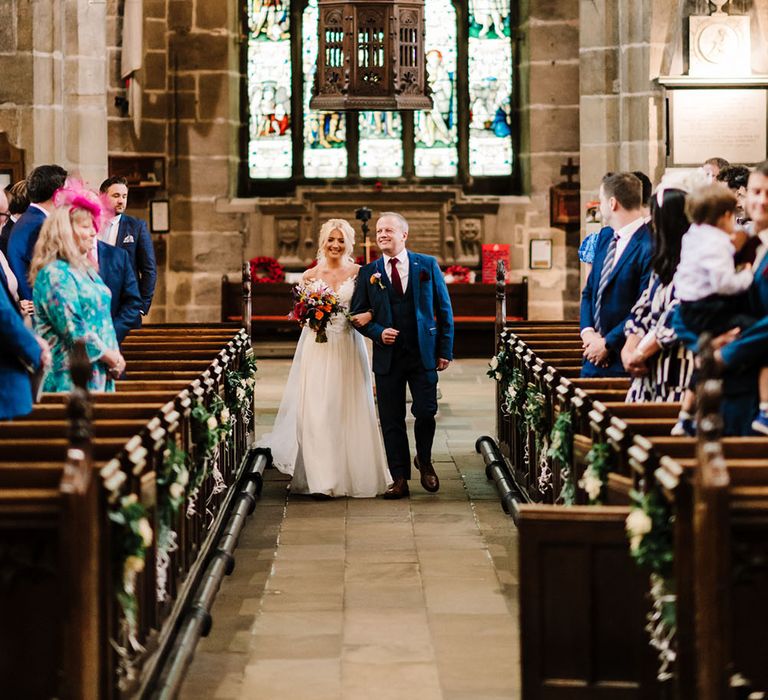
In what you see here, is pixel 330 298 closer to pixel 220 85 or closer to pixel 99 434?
pixel 99 434

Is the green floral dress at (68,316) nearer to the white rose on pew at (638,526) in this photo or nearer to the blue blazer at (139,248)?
the blue blazer at (139,248)

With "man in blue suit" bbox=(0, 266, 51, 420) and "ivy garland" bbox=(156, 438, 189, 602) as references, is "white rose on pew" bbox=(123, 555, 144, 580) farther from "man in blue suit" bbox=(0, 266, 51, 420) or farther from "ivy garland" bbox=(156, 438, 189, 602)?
"man in blue suit" bbox=(0, 266, 51, 420)

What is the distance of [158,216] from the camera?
50.1 ft

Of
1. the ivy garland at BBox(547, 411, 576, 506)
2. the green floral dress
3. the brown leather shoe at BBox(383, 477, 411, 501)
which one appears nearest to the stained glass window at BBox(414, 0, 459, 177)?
the brown leather shoe at BBox(383, 477, 411, 501)

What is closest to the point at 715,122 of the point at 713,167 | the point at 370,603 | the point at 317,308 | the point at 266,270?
the point at 713,167

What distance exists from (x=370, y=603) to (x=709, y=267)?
204cm

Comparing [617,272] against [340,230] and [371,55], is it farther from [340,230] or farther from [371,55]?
[371,55]

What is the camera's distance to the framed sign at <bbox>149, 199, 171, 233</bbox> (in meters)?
15.3

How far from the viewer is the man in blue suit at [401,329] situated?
25.2ft

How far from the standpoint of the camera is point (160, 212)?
15.3 meters

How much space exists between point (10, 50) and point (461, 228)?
20.5ft

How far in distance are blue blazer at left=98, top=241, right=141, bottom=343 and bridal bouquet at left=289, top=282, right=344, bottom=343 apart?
88cm

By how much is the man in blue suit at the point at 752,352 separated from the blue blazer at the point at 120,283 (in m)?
3.85

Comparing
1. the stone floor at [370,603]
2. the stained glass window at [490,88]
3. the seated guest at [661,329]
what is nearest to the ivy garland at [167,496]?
the stone floor at [370,603]
